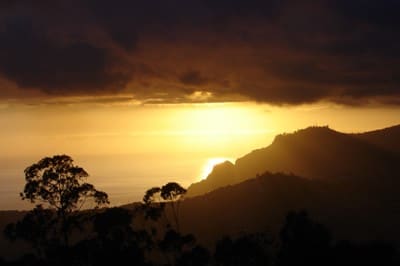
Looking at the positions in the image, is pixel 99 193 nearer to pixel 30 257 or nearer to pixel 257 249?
pixel 30 257

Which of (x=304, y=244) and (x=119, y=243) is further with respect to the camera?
(x=119, y=243)

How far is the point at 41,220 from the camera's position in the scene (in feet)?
302

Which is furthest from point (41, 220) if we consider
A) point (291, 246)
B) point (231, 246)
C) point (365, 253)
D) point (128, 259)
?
point (365, 253)

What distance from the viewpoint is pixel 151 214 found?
102812 millimetres

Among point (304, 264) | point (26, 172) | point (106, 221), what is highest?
point (26, 172)

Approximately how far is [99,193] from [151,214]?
1247 centimetres

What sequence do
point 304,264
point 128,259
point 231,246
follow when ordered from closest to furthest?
point 304,264 → point 128,259 → point 231,246

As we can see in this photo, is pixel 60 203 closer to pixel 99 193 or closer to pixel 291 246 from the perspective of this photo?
pixel 99 193

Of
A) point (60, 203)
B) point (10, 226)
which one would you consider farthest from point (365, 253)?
point (10, 226)

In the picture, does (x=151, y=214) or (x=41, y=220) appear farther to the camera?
(x=151, y=214)

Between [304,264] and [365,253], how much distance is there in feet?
22.4

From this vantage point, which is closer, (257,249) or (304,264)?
(304,264)

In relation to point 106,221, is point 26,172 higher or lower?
higher

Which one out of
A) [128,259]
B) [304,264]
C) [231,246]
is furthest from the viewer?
[231,246]
